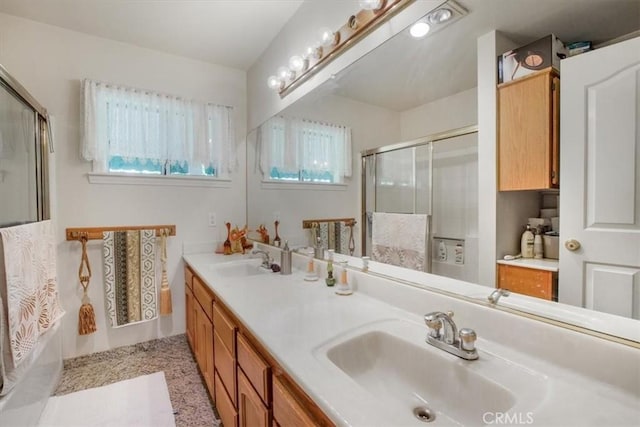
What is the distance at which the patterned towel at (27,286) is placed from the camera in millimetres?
1225

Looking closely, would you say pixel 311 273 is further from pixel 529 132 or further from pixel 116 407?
pixel 116 407

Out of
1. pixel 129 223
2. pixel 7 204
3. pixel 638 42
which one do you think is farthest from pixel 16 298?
Result: pixel 638 42

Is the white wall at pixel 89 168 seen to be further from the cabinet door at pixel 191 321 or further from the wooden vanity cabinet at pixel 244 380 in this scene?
the wooden vanity cabinet at pixel 244 380

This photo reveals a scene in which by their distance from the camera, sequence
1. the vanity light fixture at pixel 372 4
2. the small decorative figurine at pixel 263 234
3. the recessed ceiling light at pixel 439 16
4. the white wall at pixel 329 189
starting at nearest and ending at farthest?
the recessed ceiling light at pixel 439 16, the vanity light fixture at pixel 372 4, the white wall at pixel 329 189, the small decorative figurine at pixel 263 234

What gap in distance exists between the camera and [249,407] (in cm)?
104

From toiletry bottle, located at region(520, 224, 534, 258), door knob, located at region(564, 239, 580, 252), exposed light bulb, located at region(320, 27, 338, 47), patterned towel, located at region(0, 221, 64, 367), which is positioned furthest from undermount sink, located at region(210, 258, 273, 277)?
door knob, located at region(564, 239, 580, 252)

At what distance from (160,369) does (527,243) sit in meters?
2.35

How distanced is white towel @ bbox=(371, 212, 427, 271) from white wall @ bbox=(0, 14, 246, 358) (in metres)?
1.75

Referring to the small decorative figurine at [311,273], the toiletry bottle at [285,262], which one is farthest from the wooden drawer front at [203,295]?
the small decorative figurine at [311,273]

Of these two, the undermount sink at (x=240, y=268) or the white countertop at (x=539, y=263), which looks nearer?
the white countertop at (x=539, y=263)

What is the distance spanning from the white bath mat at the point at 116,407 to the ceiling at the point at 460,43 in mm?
2022

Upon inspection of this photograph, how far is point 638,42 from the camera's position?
2.09ft

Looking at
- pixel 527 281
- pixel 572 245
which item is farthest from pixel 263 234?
pixel 572 245

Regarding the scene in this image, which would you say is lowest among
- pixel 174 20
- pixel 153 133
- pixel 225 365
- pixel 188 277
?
pixel 225 365
